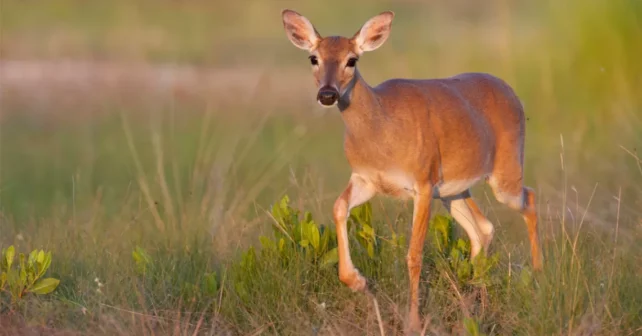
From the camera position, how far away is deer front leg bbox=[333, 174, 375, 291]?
6.84 m

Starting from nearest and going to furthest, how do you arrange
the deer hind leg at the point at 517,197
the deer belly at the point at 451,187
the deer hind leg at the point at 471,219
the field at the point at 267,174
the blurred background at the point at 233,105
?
the field at the point at 267,174 < the deer belly at the point at 451,187 < the deer hind leg at the point at 471,219 < the deer hind leg at the point at 517,197 < the blurred background at the point at 233,105

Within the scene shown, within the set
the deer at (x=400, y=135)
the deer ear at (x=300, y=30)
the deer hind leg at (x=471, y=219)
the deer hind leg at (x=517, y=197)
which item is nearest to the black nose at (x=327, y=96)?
the deer at (x=400, y=135)

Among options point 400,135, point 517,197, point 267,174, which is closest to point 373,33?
point 400,135

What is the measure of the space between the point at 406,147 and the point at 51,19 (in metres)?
17.0

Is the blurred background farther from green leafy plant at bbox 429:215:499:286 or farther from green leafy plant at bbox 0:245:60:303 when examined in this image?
green leafy plant at bbox 0:245:60:303

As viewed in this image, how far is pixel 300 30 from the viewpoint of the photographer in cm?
730

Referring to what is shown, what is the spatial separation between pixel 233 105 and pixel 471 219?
8.05 m

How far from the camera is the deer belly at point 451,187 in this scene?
294 inches

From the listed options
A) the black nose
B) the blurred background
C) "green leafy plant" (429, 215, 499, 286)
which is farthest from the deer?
the blurred background

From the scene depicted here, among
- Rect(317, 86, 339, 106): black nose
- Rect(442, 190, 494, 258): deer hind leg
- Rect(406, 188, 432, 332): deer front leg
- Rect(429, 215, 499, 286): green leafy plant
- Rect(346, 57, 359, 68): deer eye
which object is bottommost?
Rect(442, 190, 494, 258): deer hind leg

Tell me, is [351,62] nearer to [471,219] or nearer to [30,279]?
[471,219]

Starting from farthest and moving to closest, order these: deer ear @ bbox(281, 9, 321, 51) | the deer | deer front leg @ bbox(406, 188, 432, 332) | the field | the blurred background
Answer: the blurred background < deer ear @ bbox(281, 9, 321, 51) < the deer < deer front leg @ bbox(406, 188, 432, 332) < the field

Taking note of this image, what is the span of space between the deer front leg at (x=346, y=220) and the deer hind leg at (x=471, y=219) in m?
0.88

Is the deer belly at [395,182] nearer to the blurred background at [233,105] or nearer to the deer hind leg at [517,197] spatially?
the blurred background at [233,105]
